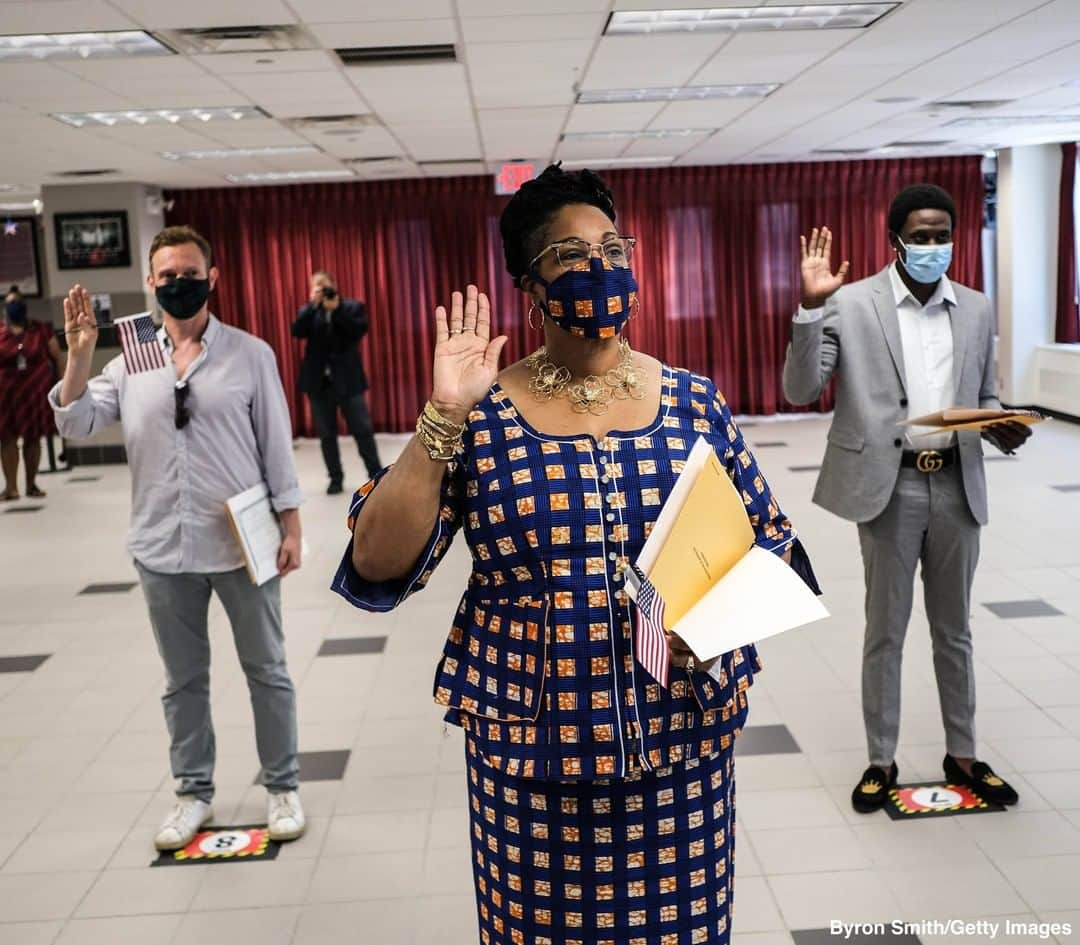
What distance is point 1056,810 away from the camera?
11.3ft

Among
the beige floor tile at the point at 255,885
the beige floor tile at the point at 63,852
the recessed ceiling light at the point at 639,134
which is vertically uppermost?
the recessed ceiling light at the point at 639,134

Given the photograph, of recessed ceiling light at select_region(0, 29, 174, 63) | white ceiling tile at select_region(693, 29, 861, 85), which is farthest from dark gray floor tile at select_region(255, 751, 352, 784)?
white ceiling tile at select_region(693, 29, 861, 85)

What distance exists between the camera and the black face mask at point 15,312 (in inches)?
399

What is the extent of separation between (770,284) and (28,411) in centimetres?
786

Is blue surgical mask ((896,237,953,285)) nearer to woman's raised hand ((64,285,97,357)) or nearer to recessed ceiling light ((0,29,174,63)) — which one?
woman's raised hand ((64,285,97,357))

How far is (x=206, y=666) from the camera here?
137 inches

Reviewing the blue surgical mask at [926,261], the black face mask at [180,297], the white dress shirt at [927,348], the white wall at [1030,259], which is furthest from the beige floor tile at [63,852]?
the white wall at [1030,259]

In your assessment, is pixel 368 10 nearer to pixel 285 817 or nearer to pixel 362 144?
pixel 285 817

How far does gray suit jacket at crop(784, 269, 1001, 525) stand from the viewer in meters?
3.30

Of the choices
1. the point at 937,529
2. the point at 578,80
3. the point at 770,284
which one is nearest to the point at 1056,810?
the point at 937,529

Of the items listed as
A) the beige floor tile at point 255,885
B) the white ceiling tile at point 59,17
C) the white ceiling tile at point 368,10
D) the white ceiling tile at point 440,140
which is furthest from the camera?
the white ceiling tile at point 440,140

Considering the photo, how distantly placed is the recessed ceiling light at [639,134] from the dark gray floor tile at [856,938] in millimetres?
7701

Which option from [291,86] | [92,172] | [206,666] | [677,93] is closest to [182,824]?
[206,666]

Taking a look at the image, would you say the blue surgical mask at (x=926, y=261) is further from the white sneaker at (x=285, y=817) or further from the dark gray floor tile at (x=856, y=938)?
the white sneaker at (x=285, y=817)
